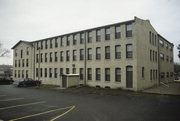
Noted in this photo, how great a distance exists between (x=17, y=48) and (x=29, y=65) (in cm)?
894

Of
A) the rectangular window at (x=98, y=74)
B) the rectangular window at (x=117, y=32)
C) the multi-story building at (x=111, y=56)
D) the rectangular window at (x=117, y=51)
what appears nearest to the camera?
the multi-story building at (x=111, y=56)

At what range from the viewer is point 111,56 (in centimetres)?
2191

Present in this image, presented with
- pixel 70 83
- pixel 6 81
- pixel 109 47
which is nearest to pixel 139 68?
pixel 109 47

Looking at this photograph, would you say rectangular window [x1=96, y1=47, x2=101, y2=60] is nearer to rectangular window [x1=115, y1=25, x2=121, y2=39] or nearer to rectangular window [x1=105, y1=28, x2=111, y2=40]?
rectangular window [x1=105, y1=28, x2=111, y2=40]

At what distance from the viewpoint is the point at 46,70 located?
3203 cm

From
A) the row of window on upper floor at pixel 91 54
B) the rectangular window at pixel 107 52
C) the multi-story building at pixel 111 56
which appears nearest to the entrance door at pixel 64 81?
the multi-story building at pixel 111 56

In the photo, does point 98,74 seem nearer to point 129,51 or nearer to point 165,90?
point 129,51

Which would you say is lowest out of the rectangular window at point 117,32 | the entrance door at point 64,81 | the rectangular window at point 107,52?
the entrance door at point 64,81

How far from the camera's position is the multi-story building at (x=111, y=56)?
20047mm

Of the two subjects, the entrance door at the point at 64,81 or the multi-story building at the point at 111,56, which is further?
the entrance door at the point at 64,81

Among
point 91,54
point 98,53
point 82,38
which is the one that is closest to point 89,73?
point 91,54

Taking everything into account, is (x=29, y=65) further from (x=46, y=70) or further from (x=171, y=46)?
(x=171, y=46)

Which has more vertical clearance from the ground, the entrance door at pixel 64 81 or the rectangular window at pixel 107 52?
the rectangular window at pixel 107 52

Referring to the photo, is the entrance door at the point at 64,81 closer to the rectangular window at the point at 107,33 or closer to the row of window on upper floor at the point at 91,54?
the row of window on upper floor at the point at 91,54
